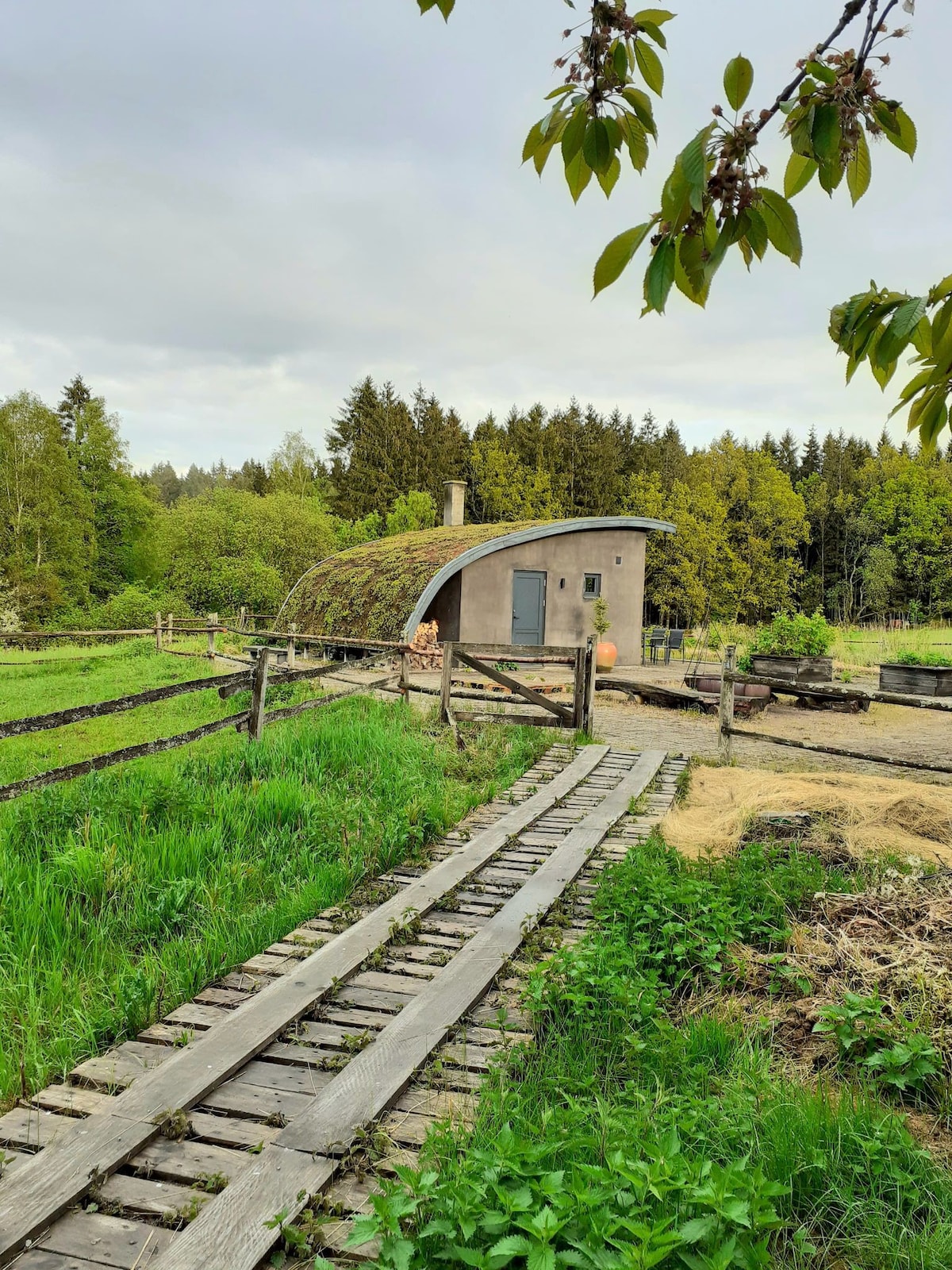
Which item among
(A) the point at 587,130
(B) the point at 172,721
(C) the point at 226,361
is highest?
(C) the point at 226,361

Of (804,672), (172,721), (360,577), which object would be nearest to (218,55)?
(172,721)

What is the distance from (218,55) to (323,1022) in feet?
11.5

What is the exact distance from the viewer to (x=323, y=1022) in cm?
340

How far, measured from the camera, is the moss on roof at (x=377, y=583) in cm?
1933

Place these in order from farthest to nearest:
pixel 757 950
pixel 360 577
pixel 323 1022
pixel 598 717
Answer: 1. pixel 360 577
2. pixel 598 717
3. pixel 757 950
4. pixel 323 1022

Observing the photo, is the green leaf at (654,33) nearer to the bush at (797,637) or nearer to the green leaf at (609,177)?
the green leaf at (609,177)

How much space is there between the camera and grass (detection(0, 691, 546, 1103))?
3.51 metres

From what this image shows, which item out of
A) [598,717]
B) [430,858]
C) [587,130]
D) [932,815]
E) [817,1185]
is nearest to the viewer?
[587,130]

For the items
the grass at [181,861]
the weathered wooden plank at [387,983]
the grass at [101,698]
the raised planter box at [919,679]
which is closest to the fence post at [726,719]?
the grass at [181,861]

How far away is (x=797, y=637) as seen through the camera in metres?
16.8

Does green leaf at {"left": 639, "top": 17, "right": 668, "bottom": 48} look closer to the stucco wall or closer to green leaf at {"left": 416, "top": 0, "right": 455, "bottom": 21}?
green leaf at {"left": 416, "top": 0, "right": 455, "bottom": 21}

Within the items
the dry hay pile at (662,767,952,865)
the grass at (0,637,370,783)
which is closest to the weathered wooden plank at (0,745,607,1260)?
the dry hay pile at (662,767,952,865)

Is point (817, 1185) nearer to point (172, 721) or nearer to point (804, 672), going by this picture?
point (172, 721)

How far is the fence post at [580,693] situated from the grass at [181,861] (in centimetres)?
164
